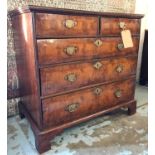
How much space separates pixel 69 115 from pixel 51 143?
10.6 inches

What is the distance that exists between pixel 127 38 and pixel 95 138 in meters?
0.91

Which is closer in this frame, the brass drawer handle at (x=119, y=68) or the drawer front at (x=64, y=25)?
the drawer front at (x=64, y=25)

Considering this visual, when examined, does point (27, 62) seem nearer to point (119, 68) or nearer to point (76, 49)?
point (76, 49)

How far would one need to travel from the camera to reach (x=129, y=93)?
1.80 metres

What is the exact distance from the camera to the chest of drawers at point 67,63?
1.17m

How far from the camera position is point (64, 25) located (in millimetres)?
1211

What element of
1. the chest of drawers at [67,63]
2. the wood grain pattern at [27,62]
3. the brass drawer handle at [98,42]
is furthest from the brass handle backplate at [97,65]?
the wood grain pattern at [27,62]

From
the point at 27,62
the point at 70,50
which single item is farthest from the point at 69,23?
the point at 27,62

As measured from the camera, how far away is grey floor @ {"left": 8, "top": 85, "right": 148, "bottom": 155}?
1.33 metres

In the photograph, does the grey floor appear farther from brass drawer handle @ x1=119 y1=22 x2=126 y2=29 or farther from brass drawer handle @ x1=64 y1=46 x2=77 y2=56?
brass drawer handle @ x1=119 y1=22 x2=126 y2=29

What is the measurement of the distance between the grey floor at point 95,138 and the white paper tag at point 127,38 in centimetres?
74

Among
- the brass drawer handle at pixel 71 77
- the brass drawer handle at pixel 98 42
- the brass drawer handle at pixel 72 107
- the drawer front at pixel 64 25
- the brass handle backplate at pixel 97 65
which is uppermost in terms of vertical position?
the drawer front at pixel 64 25

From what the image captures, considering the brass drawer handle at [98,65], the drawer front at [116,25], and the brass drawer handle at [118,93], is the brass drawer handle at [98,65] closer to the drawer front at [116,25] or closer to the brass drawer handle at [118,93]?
the drawer front at [116,25]

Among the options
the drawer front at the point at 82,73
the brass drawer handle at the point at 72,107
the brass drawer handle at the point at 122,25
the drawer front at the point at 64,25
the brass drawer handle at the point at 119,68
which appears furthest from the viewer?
the brass drawer handle at the point at 119,68
